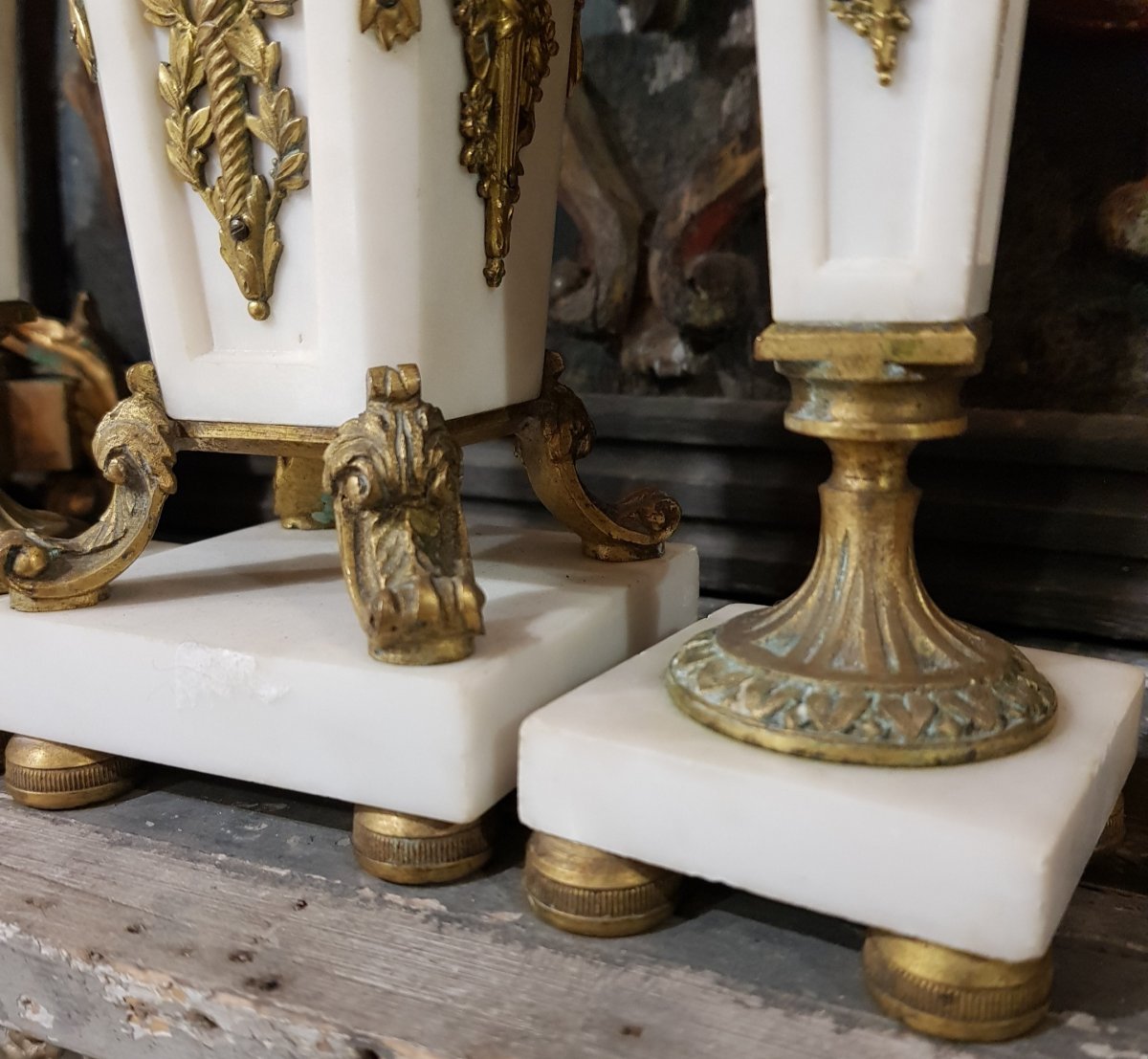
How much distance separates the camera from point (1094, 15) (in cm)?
92

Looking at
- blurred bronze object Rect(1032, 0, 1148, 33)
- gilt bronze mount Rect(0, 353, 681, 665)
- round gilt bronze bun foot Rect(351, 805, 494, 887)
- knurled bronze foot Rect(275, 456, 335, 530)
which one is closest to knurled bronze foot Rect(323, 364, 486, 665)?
gilt bronze mount Rect(0, 353, 681, 665)

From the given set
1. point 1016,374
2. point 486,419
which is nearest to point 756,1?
point 486,419

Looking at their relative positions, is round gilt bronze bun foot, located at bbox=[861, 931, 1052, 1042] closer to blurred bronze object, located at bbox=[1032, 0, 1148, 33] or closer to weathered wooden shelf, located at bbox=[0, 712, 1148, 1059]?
weathered wooden shelf, located at bbox=[0, 712, 1148, 1059]

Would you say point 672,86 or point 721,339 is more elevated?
point 672,86

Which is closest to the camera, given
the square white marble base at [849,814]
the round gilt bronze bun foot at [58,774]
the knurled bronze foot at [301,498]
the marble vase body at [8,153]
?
the square white marble base at [849,814]

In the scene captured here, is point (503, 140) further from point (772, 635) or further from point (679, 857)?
point (679, 857)

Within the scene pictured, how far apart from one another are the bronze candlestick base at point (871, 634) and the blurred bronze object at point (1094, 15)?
512mm

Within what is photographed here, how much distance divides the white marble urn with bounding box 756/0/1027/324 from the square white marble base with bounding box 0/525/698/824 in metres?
0.27

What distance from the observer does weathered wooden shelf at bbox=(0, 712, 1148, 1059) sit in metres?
0.55

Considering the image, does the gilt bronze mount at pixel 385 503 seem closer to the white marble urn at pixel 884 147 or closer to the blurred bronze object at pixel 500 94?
the blurred bronze object at pixel 500 94

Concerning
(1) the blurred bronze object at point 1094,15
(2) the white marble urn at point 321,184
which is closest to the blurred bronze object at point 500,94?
(2) the white marble urn at point 321,184

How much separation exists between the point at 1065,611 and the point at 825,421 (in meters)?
0.54

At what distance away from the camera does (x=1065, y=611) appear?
1.02 meters

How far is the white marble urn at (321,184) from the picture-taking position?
26.6 inches
